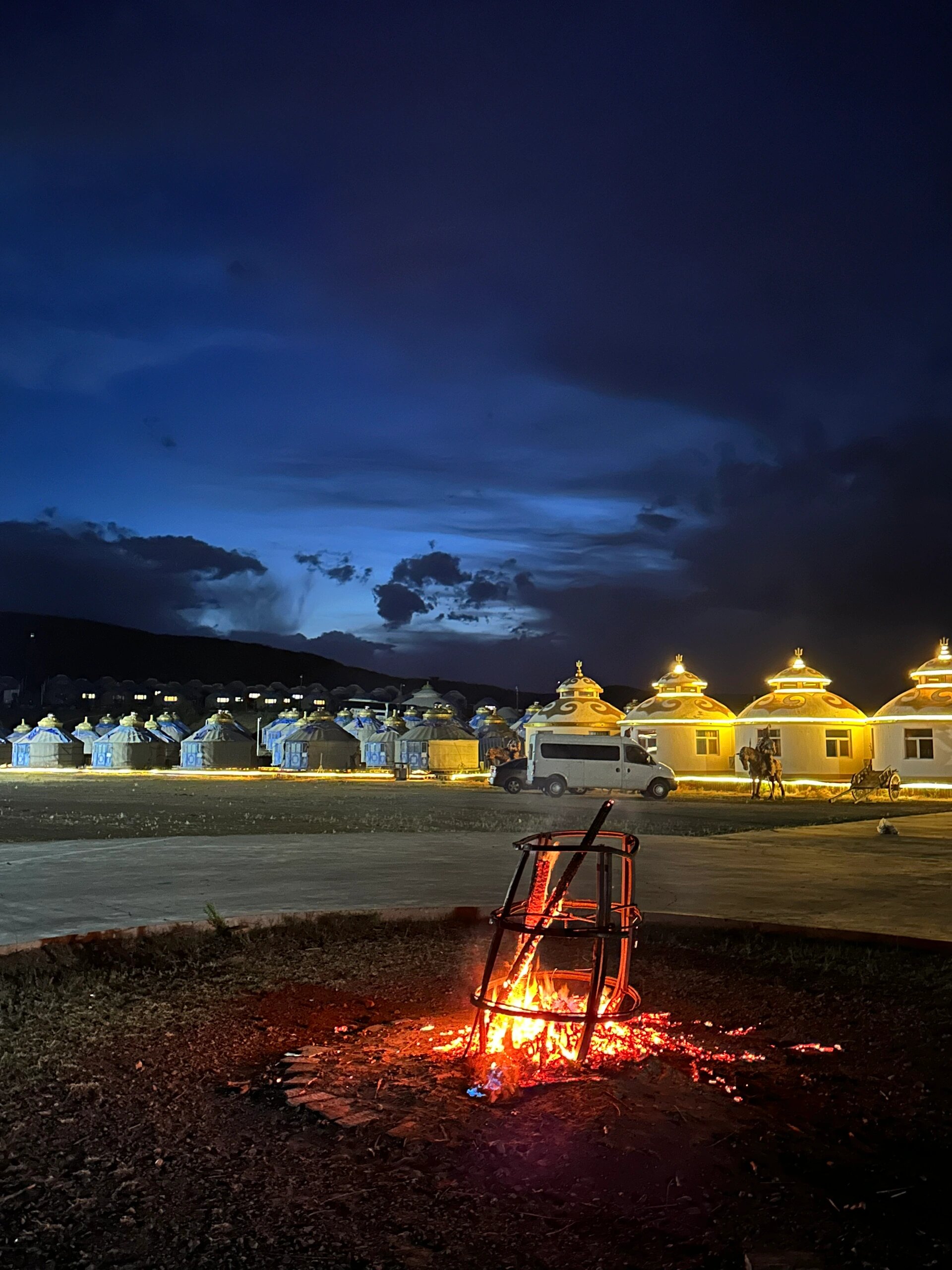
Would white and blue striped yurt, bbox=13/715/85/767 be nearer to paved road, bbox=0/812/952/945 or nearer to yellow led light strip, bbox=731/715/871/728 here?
yellow led light strip, bbox=731/715/871/728

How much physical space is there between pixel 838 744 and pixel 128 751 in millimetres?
34790

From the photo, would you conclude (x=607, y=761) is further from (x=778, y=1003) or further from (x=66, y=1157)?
(x=66, y=1157)

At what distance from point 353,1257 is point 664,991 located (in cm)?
352

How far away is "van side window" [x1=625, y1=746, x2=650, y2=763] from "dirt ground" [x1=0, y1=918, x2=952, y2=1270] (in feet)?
78.0

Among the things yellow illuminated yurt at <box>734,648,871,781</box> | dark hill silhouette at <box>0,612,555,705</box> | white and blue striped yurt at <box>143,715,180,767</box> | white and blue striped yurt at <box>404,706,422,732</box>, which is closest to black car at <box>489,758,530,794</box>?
yellow illuminated yurt at <box>734,648,871,781</box>

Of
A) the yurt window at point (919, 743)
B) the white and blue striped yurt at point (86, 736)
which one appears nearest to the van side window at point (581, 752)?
the yurt window at point (919, 743)

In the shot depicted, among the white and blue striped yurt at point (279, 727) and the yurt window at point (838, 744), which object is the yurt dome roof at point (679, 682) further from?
the white and blue striped yurt at point (279, 727)

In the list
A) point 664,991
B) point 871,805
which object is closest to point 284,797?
point 871,805

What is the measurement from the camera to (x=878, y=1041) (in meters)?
5.24

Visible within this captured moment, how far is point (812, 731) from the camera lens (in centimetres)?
3688

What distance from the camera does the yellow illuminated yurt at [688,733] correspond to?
40.8m

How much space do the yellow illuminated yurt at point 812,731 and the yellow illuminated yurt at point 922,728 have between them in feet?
4.91

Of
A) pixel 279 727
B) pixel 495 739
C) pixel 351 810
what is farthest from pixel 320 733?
pixel 351 810

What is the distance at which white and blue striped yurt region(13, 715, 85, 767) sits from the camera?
5538cm
